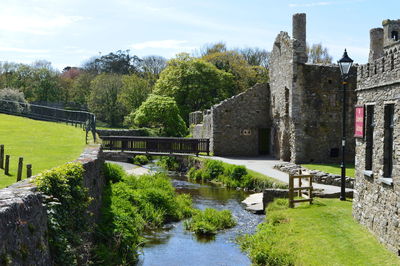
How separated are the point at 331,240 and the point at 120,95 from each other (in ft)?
153

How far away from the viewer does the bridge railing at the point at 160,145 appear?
1323 inches

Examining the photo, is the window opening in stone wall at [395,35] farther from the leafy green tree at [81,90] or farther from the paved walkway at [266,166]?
the leafy green tree at [81,90]

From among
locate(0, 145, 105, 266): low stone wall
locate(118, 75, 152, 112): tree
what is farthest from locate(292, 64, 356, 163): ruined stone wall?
locate(118, 75, 152, 112): tree

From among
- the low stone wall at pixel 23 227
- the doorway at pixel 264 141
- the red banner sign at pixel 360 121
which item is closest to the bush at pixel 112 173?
the red banner sign at pixel 360 121

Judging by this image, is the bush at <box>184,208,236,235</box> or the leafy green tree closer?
the bush at <box>184,208,236,235</box>

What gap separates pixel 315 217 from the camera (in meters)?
14.7

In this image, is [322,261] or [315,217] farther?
[315,217]

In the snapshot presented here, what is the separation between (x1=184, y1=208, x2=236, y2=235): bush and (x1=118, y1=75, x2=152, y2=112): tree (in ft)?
125

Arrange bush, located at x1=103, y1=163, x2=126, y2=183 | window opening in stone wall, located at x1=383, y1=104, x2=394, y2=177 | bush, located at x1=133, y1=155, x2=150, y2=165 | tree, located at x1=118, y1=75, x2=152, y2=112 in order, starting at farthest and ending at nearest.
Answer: tree, located at x1=118, y1=75, x2=152, y2=112, bush, located at x1=133, y1=155, x2=150, y2=165, bush, located at x1=103, y1=163, x2=126, y2=183, window opening in stone wall, located at x1=383, y1=104, x2=394, y2=177

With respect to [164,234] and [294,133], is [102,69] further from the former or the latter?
[164,234]

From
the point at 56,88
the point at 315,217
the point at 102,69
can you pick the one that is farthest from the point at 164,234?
the point at 102,69

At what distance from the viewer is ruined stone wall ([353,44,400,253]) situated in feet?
34.3

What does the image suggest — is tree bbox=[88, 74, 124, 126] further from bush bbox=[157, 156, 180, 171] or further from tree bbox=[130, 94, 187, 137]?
bush bbox=[157, 156, 180, 171]

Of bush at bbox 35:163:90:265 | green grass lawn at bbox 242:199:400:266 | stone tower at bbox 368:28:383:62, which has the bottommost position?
green grass lawn at bbox 242:199:400:266
